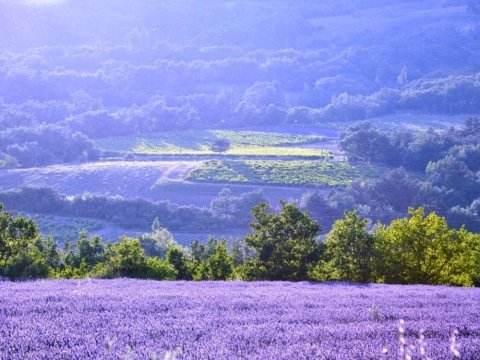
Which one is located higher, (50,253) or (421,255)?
(421,255)

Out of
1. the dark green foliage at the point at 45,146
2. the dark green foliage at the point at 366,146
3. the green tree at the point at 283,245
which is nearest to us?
the green tree at the point at 283,245

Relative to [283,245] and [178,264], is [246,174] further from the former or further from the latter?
[283,245]

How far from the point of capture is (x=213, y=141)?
123 meters

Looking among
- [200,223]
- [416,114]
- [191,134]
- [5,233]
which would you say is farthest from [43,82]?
[5,233]

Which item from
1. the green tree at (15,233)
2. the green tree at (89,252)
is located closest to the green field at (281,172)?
the green tree at (89,252)

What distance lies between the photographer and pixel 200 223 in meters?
68.7

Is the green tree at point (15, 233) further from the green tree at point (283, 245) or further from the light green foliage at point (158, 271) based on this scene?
the green tree at point (283, 245)

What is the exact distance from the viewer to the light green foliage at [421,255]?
21.8m

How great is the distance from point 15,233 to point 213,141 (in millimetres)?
100336

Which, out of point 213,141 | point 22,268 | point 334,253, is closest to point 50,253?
point 22,268

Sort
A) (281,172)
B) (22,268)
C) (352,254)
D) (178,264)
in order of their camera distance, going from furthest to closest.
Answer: (281,172) → (178,264) → (352,254) → (22,268)

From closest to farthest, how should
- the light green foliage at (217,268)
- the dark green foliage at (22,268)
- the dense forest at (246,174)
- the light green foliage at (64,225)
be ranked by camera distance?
the dark green foliage at (22,268), the dense forest at (246,174), the light green foliage at (217,268), the light green foliage at (64,225)

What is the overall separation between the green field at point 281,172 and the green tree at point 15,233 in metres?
63.4

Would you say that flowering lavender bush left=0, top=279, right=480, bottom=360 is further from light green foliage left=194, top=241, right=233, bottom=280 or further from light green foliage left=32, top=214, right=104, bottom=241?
light green foliage left=32, top=214, right=104, bottom=241
